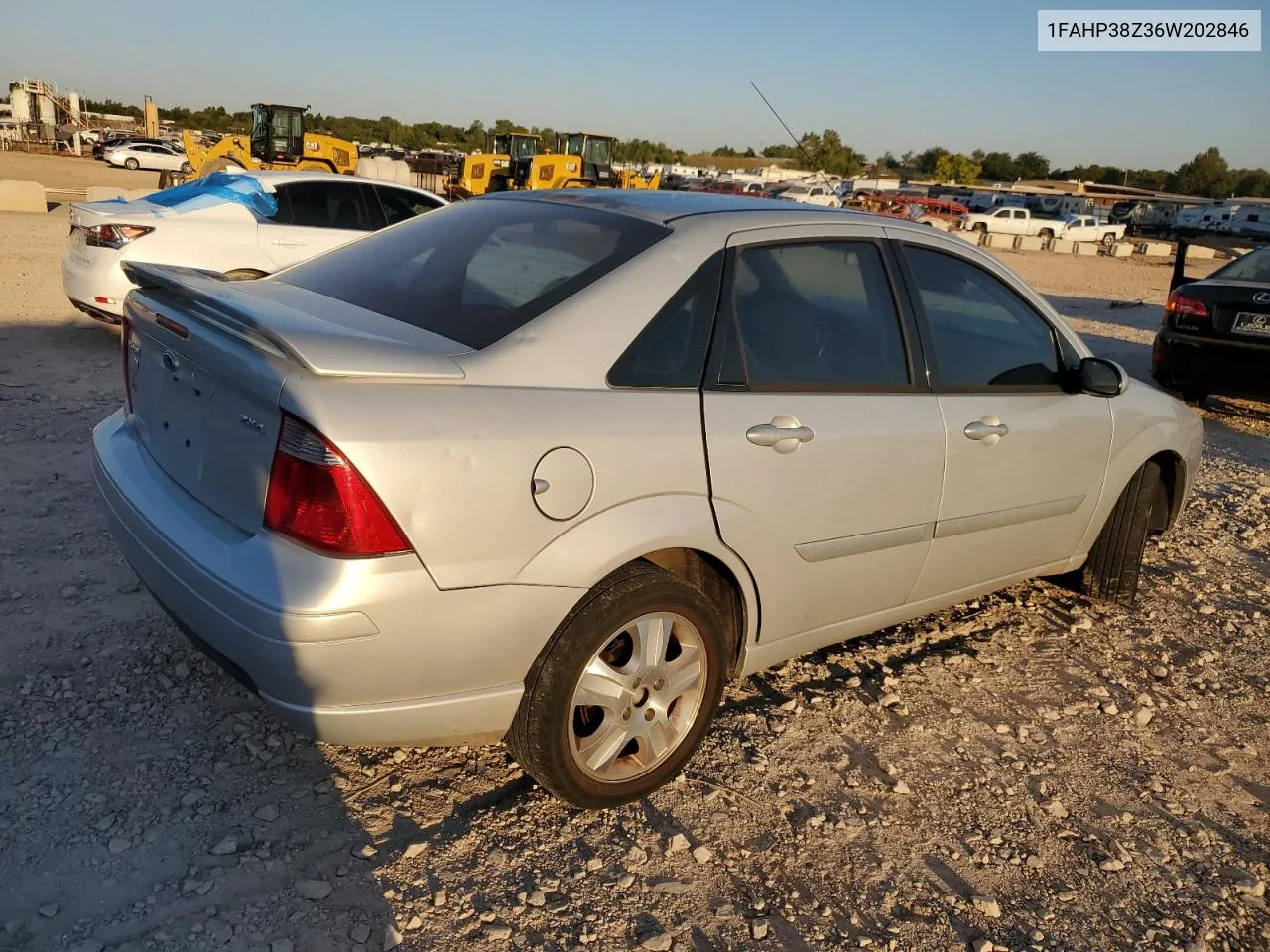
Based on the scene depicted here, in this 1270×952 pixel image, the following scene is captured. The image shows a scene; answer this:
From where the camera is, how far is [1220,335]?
8383 millimetres

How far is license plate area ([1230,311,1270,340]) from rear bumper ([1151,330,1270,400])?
0.08 meters

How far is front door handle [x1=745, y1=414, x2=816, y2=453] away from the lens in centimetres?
286

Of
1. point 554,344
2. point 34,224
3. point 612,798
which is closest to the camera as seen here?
point 554,344

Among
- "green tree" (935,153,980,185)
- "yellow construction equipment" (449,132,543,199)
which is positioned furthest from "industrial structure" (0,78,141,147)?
"green tree" (935,153,980,185)

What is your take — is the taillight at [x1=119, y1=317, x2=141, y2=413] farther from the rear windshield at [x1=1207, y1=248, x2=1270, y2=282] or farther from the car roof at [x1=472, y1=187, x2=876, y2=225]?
the rear windshield at [x1=1207, y1=248, x2=1270, y2=282]

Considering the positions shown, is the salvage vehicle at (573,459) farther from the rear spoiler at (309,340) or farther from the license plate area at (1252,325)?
the license plate area at (1252,325)

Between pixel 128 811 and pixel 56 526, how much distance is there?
219 cm

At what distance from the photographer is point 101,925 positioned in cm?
228

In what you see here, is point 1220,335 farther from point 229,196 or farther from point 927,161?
point 927,161

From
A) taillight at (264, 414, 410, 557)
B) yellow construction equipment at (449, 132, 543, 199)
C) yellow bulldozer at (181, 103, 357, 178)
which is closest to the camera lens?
taillight at (264, 414, 410, 557)

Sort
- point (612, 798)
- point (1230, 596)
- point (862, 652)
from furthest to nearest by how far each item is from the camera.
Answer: point (1230, 596), point (862, 652), point (612, 798)

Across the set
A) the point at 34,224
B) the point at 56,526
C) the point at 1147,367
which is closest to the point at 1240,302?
the point at 1147,367

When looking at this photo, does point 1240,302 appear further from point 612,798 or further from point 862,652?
point 612,798

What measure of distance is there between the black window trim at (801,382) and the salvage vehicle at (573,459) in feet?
0.04
